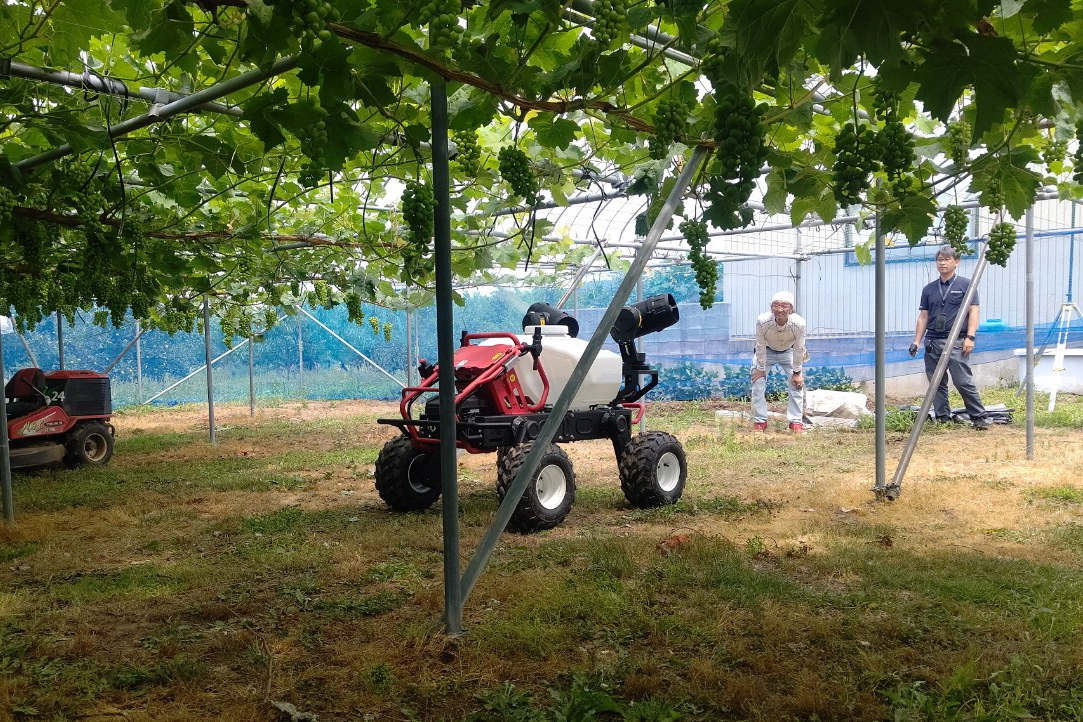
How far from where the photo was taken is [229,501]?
23.7ft

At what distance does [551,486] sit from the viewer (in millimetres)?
5949

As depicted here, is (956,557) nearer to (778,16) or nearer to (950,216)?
(950,216)

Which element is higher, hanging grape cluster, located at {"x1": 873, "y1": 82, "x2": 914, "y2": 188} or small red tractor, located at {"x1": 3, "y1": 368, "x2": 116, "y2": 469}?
hanging grape cluster, located at {"x1": 873, "y1": 82, "x2": 914, "y2": 188}

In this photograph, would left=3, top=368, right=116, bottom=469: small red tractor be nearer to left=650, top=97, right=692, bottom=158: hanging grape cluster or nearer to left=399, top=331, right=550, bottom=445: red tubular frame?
left=399, top=331, right=550, bottom=445: red tubular frame

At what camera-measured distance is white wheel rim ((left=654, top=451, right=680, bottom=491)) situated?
21.3 ft

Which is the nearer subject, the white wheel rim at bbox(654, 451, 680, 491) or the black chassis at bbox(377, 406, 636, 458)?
the black chassis at bbox(377, 406, 636, 458)

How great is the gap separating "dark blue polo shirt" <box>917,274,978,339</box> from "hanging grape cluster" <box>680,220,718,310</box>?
774 centimetres

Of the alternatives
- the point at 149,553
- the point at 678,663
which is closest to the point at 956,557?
the point at 678,663

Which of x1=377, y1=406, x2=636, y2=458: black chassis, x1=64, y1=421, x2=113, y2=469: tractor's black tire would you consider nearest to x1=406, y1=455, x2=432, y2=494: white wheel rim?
x1=377, y1=406, x2=636, y2=458: black chassis

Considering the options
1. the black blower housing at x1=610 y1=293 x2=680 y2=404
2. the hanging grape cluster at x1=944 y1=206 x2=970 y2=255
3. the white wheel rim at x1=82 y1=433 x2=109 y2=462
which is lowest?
the white wheel rim at x1=82 y1=433 x2=109 y2=462

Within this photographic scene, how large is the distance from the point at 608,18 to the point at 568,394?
5.99ft

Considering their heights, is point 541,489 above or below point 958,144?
below

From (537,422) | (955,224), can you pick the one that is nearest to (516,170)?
(955,224)

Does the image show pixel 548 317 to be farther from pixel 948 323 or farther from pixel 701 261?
pixel 948 323
